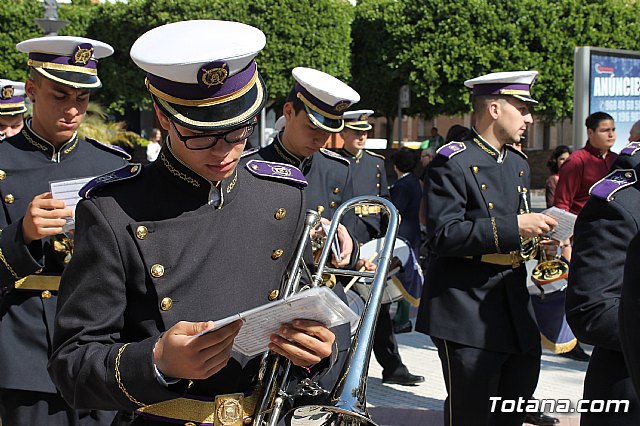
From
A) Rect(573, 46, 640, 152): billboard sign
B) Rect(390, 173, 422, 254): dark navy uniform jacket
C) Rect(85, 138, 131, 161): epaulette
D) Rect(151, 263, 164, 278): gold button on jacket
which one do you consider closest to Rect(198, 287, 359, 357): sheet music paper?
Rect(151, 263, 164, 278): gold button on jacket

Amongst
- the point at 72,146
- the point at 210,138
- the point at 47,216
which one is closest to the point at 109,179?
the point at 210,138

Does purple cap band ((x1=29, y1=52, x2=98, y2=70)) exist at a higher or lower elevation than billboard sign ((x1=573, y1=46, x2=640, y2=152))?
higher

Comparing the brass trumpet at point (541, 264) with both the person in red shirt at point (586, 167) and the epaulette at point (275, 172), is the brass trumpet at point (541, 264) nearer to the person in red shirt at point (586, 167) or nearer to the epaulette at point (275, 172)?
the epaulette at point (275, 172)

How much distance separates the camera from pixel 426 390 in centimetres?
731

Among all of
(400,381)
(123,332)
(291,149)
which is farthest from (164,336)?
(400,381)

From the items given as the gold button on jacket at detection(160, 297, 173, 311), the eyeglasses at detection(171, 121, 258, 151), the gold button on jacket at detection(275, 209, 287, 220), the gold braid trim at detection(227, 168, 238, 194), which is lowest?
the gold button on jacket at detection(160, 297, 173, 311)

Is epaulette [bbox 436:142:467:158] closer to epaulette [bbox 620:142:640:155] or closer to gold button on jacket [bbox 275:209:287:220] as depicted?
epaulette [bbox 620:142:640:155]

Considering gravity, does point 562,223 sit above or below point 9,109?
below

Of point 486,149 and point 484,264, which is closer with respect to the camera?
point 484,264

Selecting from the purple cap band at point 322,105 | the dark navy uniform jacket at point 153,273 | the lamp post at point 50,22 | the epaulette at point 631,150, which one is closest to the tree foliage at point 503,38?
the lamp post at point 50,22

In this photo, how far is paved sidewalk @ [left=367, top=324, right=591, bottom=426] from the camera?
21.4ft

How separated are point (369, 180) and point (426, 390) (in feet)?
5.63

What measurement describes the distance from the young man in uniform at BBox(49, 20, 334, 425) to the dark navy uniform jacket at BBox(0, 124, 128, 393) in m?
1.36

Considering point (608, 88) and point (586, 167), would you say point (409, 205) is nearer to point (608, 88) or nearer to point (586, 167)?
point (586, 167)
